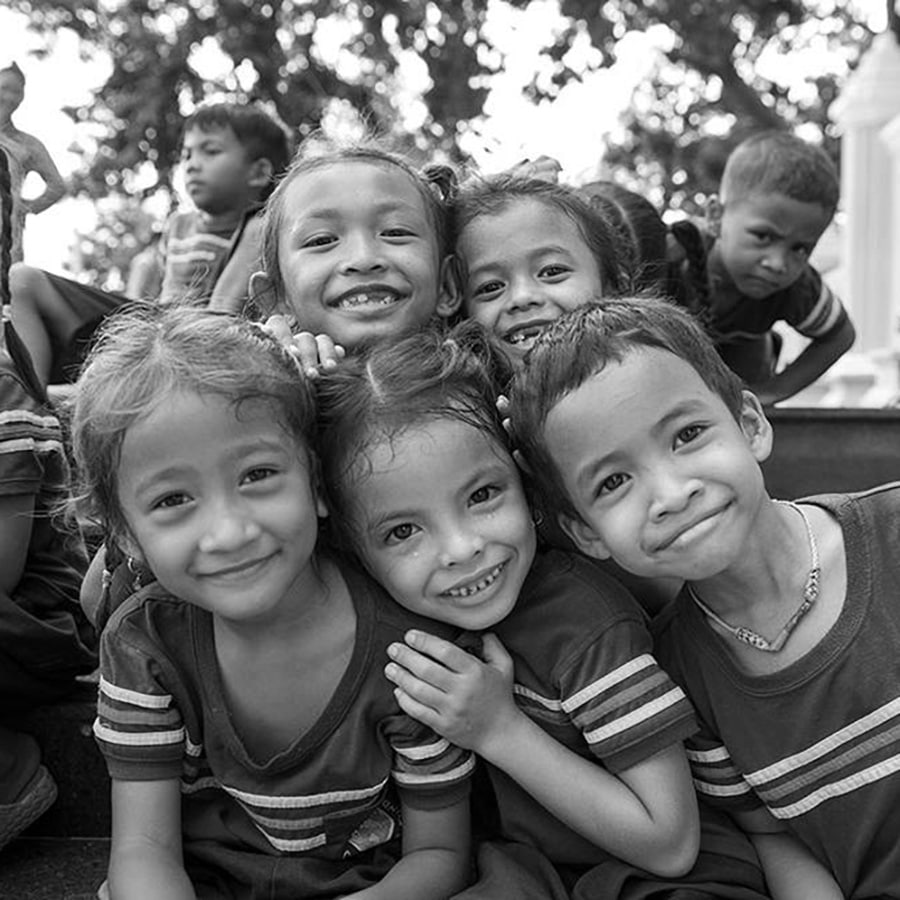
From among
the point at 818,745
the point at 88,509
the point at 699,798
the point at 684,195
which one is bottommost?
the point at 684,195

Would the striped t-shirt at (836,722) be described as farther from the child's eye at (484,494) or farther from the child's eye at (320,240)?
the child's eye at (320,240)

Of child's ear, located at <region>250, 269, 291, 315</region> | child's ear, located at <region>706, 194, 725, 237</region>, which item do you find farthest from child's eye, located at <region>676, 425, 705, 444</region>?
child's ear, located at <region>706, 194, 725, 237</region>

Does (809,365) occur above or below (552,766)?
below

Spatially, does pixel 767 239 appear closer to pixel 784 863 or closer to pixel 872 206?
pixel 784 863

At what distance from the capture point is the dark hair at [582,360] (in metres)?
1.81

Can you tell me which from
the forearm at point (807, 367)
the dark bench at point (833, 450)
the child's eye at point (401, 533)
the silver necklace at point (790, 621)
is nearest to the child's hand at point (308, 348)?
the child's eye at point (401, 533)

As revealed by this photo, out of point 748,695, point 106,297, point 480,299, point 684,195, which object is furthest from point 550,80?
point 748,695

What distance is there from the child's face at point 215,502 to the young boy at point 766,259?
2.31 meters

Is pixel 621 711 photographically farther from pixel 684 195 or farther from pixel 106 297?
pixel 684 195

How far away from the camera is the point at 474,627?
187cm

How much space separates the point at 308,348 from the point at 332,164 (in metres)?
0.51

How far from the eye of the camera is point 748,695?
6.05 ft

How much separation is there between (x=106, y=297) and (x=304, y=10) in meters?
9.39

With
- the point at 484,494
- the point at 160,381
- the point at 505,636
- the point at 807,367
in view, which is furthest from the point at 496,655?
the point at 807,367
